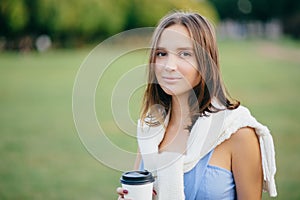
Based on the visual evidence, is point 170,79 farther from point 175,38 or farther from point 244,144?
point 244,144

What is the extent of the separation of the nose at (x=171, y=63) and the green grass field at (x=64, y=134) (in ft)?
1.52

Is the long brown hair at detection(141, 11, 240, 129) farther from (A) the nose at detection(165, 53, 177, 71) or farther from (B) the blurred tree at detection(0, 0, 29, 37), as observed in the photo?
(B) the blurred tree at detection(0, 0, 29, 37)

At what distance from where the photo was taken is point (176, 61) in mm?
1469

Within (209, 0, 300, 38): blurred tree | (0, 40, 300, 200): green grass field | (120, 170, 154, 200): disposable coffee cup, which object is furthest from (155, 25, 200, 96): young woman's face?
(209, 0, 300, 38): blurred tree

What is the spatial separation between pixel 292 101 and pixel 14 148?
5.31 m

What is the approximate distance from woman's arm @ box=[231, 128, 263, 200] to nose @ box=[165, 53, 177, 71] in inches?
10.9

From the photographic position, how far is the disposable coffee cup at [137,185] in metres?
1.33

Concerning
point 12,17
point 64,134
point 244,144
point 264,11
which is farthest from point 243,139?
point 264,11

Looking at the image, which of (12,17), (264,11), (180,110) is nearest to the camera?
(180,110)

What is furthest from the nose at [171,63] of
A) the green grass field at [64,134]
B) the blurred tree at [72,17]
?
the blurred tree at [72,17]

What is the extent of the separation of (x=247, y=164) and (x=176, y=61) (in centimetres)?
38

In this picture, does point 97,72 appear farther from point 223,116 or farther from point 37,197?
point 37,197

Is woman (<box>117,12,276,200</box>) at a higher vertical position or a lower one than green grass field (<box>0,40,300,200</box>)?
higher

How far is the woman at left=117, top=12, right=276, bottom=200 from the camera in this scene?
1.49 m
